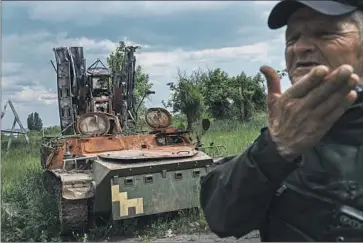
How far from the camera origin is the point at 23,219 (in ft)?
28.1

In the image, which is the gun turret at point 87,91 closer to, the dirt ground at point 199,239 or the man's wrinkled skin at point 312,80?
the dirt ground at point 199,239

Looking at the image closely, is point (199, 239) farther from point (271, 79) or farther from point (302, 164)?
point (271, 79)

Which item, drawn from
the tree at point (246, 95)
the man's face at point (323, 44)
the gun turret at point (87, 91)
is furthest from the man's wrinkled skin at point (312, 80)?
the tree at point (246, 95)

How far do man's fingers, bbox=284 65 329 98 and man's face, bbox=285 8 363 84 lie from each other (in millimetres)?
172

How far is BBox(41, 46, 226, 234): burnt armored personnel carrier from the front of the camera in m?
7.46

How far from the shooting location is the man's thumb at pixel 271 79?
1.25 meters

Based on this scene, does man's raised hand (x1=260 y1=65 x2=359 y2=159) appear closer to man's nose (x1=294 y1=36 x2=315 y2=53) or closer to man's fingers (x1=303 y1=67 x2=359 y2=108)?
man's fingers (x1=303 y1=67 x2=359 y2=108)

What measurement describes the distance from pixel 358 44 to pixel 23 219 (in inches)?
310

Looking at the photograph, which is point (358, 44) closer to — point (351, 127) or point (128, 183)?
point (351, 127)

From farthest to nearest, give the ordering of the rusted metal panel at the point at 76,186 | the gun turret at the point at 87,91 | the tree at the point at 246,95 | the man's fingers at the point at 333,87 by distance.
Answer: the tree at the point at 246,95, the gun turret at the point at 87,91, the rusted metal panel at the point at 76,186, the man's fingers at the point at 333,87

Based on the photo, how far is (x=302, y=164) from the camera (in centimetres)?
136

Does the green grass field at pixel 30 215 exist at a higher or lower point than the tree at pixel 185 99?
lower

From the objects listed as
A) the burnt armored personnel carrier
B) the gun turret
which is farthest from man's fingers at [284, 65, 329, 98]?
the gun turret

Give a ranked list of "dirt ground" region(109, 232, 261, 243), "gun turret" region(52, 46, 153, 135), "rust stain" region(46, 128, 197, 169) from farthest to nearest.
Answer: "gun turret" region(52, 46, 153, 135) < "rust stain" region(46, 128, 197, 169) < "dirt ground" region(109, 232, 261, 243)
